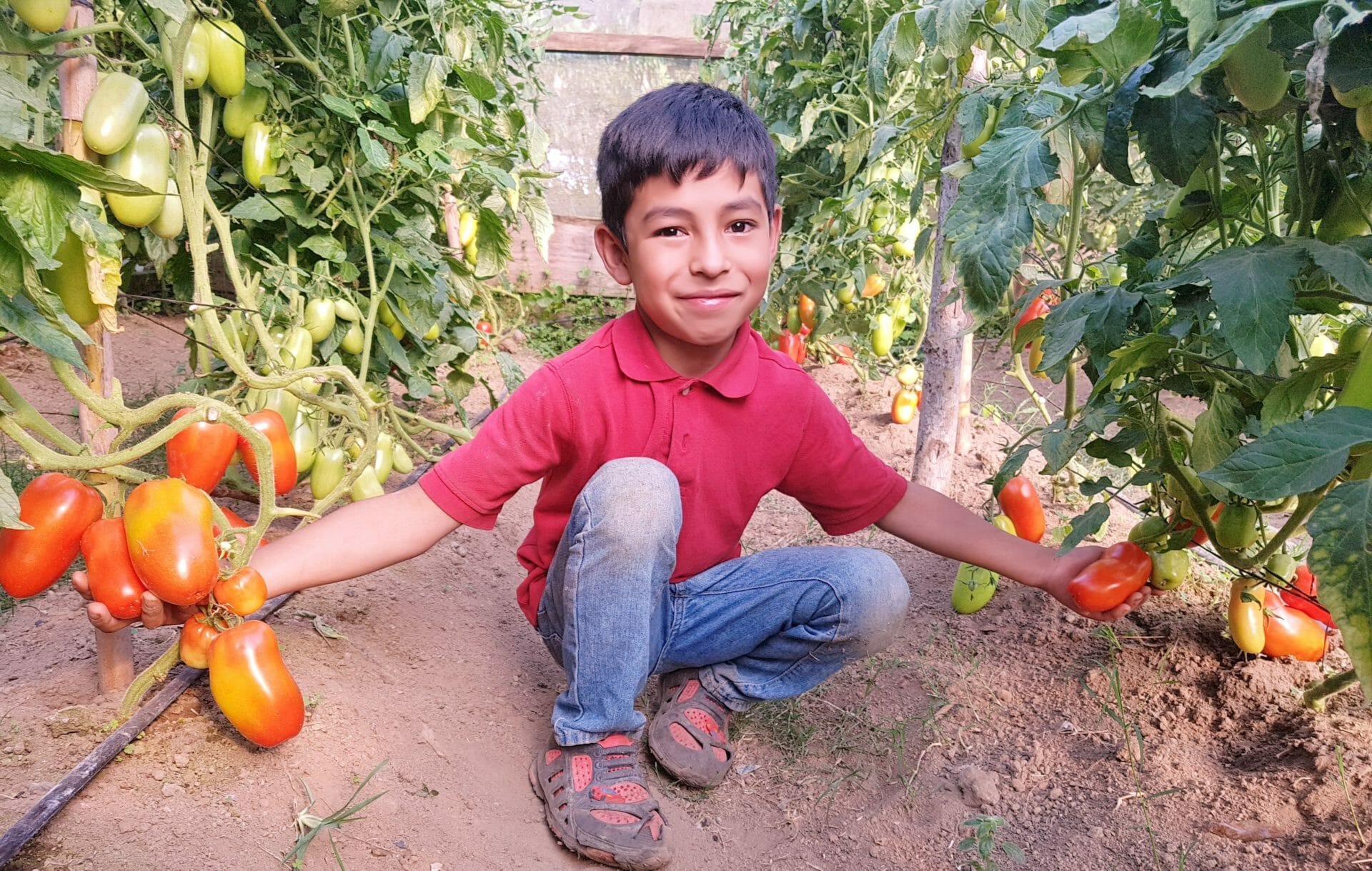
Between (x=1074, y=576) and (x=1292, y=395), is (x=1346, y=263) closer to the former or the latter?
(x=1292, y=395)

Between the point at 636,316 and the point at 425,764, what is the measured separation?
29.2 inches

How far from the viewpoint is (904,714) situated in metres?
1.85

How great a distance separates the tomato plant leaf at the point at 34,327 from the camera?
111 centimetres

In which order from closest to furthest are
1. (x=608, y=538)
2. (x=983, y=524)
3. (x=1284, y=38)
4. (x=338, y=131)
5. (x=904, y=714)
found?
(x=1284, y=38)
(x=608, y=538)
(x=983, y=524)
(x=904, y=714)
(x=338, y=131)

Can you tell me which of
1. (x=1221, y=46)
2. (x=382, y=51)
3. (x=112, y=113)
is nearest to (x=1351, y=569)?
(x=1221, y=46)

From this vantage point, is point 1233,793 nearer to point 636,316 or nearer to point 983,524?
point 983,524

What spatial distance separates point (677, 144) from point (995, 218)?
50 centimetres

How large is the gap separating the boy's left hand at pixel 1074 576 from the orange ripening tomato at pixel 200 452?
1.22 m

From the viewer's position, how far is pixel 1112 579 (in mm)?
1512

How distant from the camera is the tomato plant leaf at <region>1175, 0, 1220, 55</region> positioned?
85 centimetres

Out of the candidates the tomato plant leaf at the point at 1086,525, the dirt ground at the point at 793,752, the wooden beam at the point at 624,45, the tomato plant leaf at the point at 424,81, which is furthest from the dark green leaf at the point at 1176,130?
the wooden beam at the point at 624,45

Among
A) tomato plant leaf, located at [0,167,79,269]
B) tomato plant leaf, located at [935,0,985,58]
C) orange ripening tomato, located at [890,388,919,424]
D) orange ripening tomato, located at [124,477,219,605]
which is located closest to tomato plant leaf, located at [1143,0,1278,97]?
tomato plant leaf, located at [935,0,985,58]

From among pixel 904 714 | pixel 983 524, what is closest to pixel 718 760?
pixel 904 714

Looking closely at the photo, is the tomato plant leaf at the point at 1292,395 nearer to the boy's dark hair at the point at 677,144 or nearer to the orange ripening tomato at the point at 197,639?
the boy's dark hair at the point at 677,144
